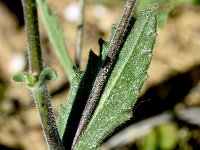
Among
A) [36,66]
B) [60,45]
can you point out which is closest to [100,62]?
[36,66]

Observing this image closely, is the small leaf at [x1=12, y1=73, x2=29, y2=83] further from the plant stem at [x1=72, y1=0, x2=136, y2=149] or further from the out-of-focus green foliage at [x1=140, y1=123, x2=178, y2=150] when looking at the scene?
the out-of-focus green foliage at [x1=140, y1=123, x2=178, y2=150]

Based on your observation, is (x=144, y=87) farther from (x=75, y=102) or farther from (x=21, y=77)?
(x=21, y=77)

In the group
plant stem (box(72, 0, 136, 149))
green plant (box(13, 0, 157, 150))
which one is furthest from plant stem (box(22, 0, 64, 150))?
plant stem (box(72, 0, 136, 149))

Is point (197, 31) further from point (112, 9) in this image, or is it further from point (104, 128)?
point (104, 128)

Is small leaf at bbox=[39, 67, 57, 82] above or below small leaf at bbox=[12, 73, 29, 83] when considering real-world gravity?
below

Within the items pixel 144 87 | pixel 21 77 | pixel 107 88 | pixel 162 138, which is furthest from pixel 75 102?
pixel 144 87
